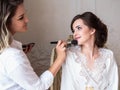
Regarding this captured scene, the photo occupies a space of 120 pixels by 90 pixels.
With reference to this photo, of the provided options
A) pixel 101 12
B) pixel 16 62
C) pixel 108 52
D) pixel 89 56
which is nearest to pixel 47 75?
pixel 16 62

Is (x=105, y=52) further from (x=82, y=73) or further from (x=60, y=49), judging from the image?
(x=60, y=49)

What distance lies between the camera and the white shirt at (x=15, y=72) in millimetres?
1101

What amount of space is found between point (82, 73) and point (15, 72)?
1.95 feet

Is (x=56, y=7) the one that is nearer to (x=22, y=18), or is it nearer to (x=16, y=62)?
(x=22, y=18)

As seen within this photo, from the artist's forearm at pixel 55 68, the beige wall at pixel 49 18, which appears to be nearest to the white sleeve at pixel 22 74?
the artist's forearm at pixel 55 68

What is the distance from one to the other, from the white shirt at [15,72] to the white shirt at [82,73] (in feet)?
1.39

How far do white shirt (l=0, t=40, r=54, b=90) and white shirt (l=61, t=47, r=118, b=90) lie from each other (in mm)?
423

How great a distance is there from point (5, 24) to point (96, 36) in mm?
739

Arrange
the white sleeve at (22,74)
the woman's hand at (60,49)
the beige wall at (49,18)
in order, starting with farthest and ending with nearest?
the beige wall at (49,18) < the woman's hand at (60,49) < the white sleeve at (22,74)

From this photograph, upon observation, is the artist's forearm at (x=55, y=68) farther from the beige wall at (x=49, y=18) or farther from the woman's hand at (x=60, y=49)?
the beige wall at (x=49, y=18)

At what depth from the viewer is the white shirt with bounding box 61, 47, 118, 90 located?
5.20 ft

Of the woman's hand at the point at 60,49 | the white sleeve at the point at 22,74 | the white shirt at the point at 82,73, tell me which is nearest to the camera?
the white sleeve at the point at 22,74

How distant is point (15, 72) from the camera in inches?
43.4

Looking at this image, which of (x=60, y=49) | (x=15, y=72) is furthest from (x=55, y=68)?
(x=15, y=72)
